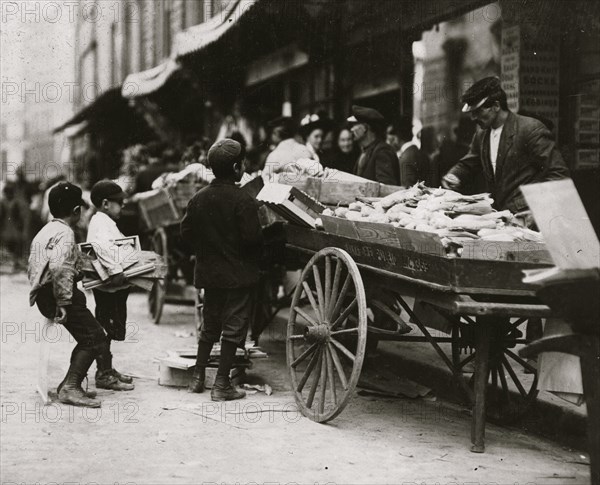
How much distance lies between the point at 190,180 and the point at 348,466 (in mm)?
5759

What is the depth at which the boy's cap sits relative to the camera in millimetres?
6445

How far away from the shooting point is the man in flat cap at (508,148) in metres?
6.16

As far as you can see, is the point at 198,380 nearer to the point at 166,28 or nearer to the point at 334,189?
the point at 334,189

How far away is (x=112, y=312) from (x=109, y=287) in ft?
0.91

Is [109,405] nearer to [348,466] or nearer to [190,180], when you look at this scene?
[348,466]

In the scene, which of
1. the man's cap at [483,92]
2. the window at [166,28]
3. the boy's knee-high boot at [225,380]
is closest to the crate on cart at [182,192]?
the boy's knee-high boot at [225,380]

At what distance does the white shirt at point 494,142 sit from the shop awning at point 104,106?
591 inches

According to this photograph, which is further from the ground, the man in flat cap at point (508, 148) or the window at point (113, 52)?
the window at point (113, 52)

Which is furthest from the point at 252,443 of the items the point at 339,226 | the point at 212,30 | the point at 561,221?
the point at 212,30

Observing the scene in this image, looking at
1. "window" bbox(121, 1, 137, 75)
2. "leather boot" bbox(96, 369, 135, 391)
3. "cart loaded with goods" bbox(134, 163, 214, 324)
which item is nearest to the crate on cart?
"cart loaded with goods" bbox(134, 163, 214, 324)

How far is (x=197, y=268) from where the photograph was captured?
21.6ft

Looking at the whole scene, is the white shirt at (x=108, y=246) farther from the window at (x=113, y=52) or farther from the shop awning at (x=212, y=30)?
the window at (x=113, y=52)

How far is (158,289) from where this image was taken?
33.1 feet

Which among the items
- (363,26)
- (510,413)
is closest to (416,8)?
(363,26)
